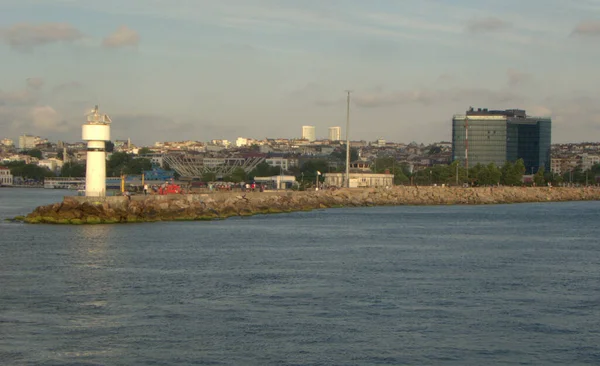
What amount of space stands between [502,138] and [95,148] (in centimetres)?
10271

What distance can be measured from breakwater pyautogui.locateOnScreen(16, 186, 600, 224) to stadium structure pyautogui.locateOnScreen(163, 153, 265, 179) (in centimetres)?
4636

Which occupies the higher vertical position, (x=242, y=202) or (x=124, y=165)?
(x=124, y=165)

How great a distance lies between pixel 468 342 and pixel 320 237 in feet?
57.3

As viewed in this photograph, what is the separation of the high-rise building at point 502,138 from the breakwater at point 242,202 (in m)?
55.1

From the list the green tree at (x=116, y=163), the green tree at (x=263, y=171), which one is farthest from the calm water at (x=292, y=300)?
the green tree at (x=116, y=163)

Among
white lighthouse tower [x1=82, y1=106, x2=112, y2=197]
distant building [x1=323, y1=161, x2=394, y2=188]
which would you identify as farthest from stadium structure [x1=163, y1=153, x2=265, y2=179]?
white lighthouse tower [x1=82, y1=106, x2=112, y2=197]

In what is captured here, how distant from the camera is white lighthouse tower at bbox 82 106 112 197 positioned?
36.8 metres

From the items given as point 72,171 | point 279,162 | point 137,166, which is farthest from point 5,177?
point 279,162

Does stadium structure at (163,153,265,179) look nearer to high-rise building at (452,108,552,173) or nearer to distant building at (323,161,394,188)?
high-rise building at (452,108,552,173)

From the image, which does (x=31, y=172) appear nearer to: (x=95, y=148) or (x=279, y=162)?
(x=279, y=162)

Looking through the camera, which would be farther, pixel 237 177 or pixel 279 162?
pixel 279 162

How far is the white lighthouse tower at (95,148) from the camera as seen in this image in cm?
3678

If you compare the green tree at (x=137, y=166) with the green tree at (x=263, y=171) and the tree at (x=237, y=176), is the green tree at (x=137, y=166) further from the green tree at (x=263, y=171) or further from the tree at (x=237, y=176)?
the tree at (x=237, y=176)

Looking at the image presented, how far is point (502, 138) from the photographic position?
132 m
